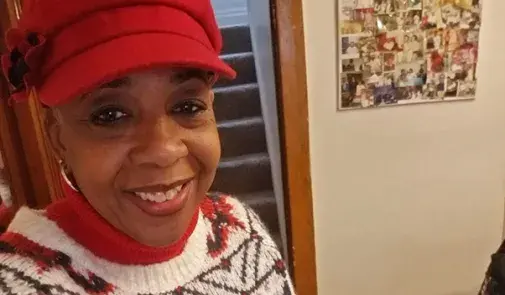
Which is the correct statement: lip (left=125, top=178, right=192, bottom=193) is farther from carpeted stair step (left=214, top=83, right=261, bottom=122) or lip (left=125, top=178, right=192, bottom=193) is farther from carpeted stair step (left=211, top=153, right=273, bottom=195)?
carpeted stair step (left=214, top=83, right=261, bottom=122)

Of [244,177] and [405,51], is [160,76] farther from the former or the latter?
[244,177]

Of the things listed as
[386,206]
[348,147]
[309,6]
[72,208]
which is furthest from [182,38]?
[386,206]

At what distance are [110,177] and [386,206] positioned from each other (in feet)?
5.04

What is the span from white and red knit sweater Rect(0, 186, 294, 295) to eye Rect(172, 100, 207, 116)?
0.53ft

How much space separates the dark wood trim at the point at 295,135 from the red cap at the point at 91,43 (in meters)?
1.17

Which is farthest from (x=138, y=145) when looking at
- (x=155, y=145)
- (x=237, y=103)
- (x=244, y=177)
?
(x=237, y=103)

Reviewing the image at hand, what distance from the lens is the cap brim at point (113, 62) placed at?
0.60 metres

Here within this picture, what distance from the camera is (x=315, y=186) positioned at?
1987 mm

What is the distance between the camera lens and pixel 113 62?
23.6 inches

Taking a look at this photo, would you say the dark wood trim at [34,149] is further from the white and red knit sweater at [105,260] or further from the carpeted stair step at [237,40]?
the carpeted stair step at [237,40]

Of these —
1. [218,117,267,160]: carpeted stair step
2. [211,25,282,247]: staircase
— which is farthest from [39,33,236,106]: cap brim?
[218,117,267,160]: carpeted stair step

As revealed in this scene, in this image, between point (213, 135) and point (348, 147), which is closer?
point (213, 135)

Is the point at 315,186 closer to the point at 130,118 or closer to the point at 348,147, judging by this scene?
the point at 348,147

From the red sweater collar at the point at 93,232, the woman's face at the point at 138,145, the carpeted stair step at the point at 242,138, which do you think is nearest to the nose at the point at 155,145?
the woman's face at the point at 138,145
